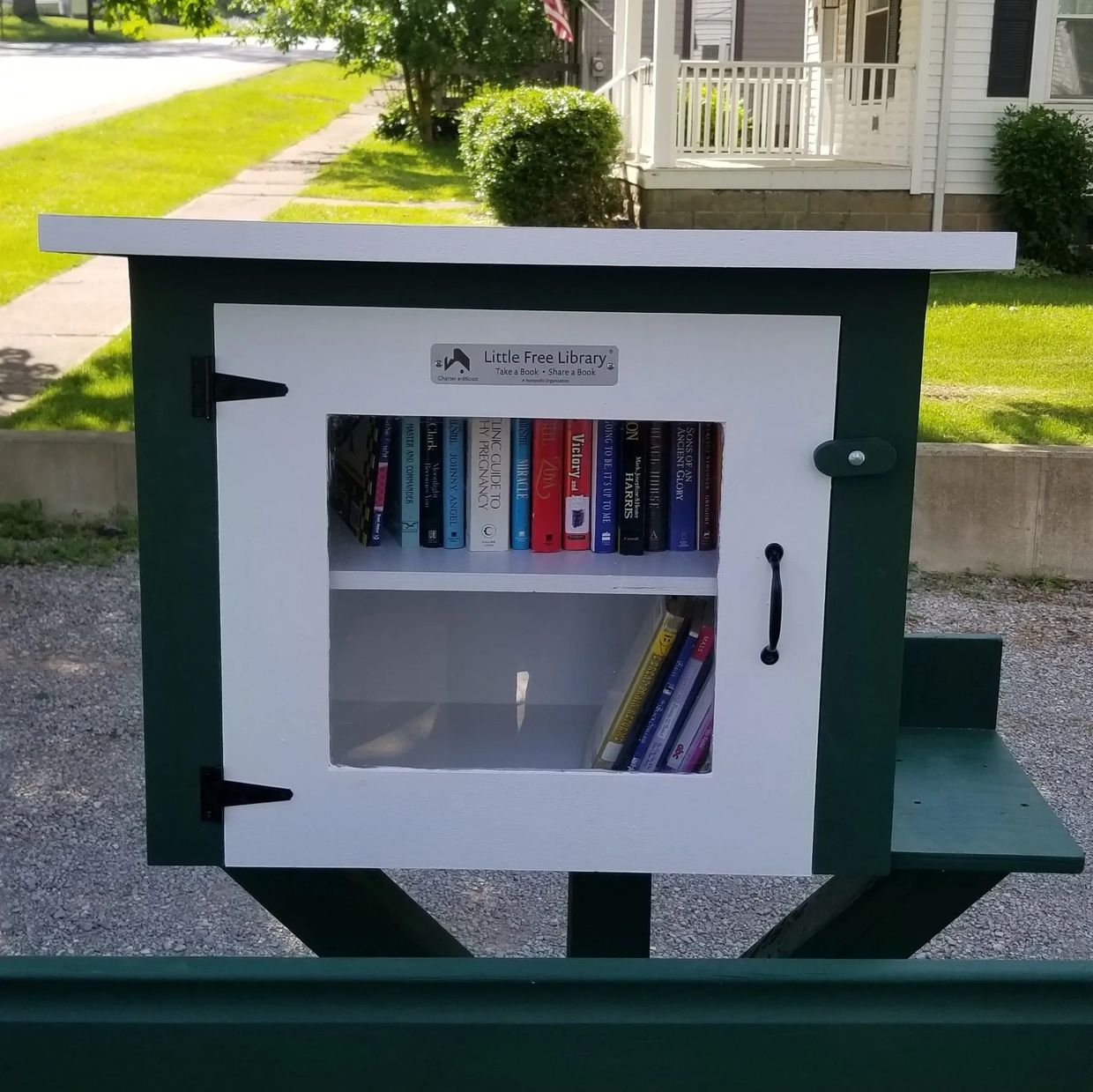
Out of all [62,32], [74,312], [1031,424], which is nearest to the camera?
[1031,424]

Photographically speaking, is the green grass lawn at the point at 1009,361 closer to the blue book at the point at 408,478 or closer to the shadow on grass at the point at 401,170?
the blue book at the point at 408,478

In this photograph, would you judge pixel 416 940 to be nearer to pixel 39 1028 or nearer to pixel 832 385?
pixel 39 1028

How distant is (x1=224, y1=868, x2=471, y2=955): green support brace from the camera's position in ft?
6.77

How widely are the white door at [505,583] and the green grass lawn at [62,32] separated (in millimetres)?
42333

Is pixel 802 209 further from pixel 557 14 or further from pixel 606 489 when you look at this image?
pixel 606 489

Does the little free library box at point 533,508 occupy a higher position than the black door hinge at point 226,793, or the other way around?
the little free library box at point 533,508

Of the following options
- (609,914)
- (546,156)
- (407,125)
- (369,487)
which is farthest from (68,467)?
(407,125)

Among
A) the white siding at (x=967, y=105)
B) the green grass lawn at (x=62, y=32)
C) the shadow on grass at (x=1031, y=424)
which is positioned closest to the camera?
the shadow on grass at (x=1031, y=424)

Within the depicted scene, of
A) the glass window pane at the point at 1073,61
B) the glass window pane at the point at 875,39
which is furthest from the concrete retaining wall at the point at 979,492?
the glass window pane at the point at 875,39

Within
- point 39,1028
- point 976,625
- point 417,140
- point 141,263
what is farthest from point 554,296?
point 417,140

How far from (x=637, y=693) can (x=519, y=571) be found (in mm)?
275

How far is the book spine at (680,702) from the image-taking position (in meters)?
1.94

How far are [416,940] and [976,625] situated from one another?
13.4 feet

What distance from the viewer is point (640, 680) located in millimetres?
2018
